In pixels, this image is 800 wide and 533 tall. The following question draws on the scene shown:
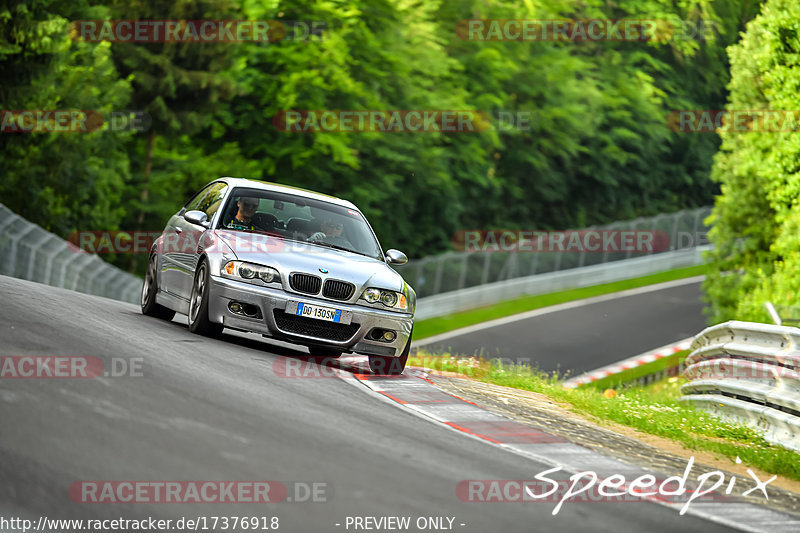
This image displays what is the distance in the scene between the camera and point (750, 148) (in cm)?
2595

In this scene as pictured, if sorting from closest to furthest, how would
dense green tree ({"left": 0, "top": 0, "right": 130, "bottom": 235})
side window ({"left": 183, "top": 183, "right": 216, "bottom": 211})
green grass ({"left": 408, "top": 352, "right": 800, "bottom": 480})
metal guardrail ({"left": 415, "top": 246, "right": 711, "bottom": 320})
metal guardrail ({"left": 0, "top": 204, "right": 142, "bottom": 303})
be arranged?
green grass ({"left": 408, "top": 352, "right": 800, "bottom": 480})
side window ({"left": 183, "top": 183, "right": 216, "bottom": 211})
metal guardrail ({"left": 0, "top": 204, "right": 142, "bottom": 303})
dense green tree ({"left": 0, "top": 0, "right": 130, "bottom": 235})
metal guardrail ({"left": 415, "top": 246, "right": 711, "bottom": 320})

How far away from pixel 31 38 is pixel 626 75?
129 feet

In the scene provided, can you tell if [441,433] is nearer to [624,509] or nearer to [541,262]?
[624,509]

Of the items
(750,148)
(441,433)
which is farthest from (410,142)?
(441,433)

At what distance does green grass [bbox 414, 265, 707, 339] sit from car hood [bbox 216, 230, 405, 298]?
22.8 m

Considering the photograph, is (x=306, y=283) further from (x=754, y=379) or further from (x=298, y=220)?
(x=754, y=379)

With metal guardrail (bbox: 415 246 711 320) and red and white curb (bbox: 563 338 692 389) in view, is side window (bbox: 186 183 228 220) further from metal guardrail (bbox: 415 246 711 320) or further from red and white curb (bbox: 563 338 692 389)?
metal guardrail (bbox: 415 246 711 320)

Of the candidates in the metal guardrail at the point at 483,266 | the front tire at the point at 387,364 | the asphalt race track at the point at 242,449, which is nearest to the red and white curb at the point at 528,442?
the front tire at the point at 387,364

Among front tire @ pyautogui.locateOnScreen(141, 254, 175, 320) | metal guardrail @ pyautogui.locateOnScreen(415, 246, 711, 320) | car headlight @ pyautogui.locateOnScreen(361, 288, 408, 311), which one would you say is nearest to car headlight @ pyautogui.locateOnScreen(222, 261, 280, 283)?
car headlight @ pyautogui.locateOnScreen(361, 288, 408, 311)

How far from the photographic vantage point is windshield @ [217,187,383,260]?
11.9 metres

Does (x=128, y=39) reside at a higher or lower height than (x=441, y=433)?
higher

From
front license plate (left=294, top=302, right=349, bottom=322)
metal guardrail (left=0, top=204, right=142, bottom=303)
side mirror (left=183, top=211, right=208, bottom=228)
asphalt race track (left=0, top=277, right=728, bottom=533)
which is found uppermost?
side mirror (left=183, top=211, right=208, bottom=228)

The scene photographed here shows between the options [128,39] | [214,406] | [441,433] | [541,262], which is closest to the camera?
[214,406]

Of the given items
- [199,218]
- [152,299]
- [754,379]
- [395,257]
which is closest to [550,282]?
[152,299]
